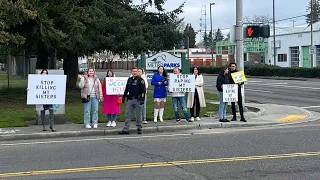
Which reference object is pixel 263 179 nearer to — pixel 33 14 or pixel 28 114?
pixel 28 114

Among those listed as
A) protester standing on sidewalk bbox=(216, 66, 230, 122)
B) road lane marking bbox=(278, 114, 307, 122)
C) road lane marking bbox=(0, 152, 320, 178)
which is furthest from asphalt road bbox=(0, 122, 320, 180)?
road lane marking bbox=(278, 114, 307, 122)

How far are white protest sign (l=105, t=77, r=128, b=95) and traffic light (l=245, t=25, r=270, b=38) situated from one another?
224 inches

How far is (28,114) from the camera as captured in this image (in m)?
15.2

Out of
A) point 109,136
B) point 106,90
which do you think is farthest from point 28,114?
point 109,136

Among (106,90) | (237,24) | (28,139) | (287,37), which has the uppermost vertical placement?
(287,37)

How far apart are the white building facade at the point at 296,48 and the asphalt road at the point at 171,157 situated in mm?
52535

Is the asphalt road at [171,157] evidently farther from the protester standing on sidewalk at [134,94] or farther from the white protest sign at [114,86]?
the white protest sign at [114,86]

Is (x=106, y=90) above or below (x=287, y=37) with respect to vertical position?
below

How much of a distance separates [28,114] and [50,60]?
9.17m

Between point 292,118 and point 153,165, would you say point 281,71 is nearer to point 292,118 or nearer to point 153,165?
point 292,118

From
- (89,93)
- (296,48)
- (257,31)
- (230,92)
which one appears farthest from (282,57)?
(89,93)

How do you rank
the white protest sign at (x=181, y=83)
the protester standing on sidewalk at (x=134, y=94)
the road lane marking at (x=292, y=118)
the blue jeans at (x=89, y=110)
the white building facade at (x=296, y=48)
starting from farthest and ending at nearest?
the white building facade at (x=296, y=48)
the road lane marking at (x=292, y=118)
the white protest sign at (x=181, y=83)
the blue jeans at (x=89, y=110)
the protester standing on sidewalk at (x=134, y=94)

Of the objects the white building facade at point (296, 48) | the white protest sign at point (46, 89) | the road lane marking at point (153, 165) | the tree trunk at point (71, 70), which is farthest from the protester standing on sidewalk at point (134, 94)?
the white building facade at point (296, 48)

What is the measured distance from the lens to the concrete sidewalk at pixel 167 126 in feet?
39.5
